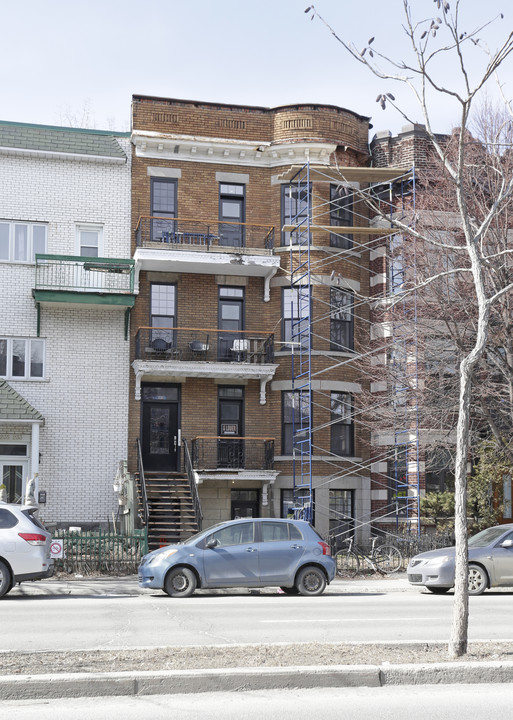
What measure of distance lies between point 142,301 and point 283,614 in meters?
14.8

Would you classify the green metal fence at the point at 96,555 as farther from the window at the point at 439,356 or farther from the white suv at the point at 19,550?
the window at the point at 439,356

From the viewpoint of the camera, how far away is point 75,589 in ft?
59.7

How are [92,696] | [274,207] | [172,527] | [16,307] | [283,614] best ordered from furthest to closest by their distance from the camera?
[274,207] < [16,307] < [172,527] < [283,614] < [92,696]

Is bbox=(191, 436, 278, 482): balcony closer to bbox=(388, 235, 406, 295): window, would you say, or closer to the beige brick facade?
the beige brick facade

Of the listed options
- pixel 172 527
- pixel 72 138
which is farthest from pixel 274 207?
pixel 172 527

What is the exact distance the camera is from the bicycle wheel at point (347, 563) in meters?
21.6

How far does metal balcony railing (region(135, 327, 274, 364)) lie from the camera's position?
26.2m

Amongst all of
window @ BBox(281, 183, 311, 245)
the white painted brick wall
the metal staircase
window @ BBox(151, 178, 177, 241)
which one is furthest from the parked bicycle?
window @ BBox(151, 178, 177, 241)

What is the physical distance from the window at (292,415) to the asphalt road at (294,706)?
1936cm

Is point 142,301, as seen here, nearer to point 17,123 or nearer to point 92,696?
point 17,123

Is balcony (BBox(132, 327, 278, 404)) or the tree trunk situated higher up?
balcony (BBox(132, 327, 278, 404))

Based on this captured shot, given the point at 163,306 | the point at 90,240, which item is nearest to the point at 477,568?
the point at 163,306

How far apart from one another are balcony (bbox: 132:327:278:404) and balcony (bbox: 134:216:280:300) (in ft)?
5.78

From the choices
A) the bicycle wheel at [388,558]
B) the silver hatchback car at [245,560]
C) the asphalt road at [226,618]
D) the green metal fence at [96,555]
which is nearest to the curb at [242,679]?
the asphalt road at [226,618]
